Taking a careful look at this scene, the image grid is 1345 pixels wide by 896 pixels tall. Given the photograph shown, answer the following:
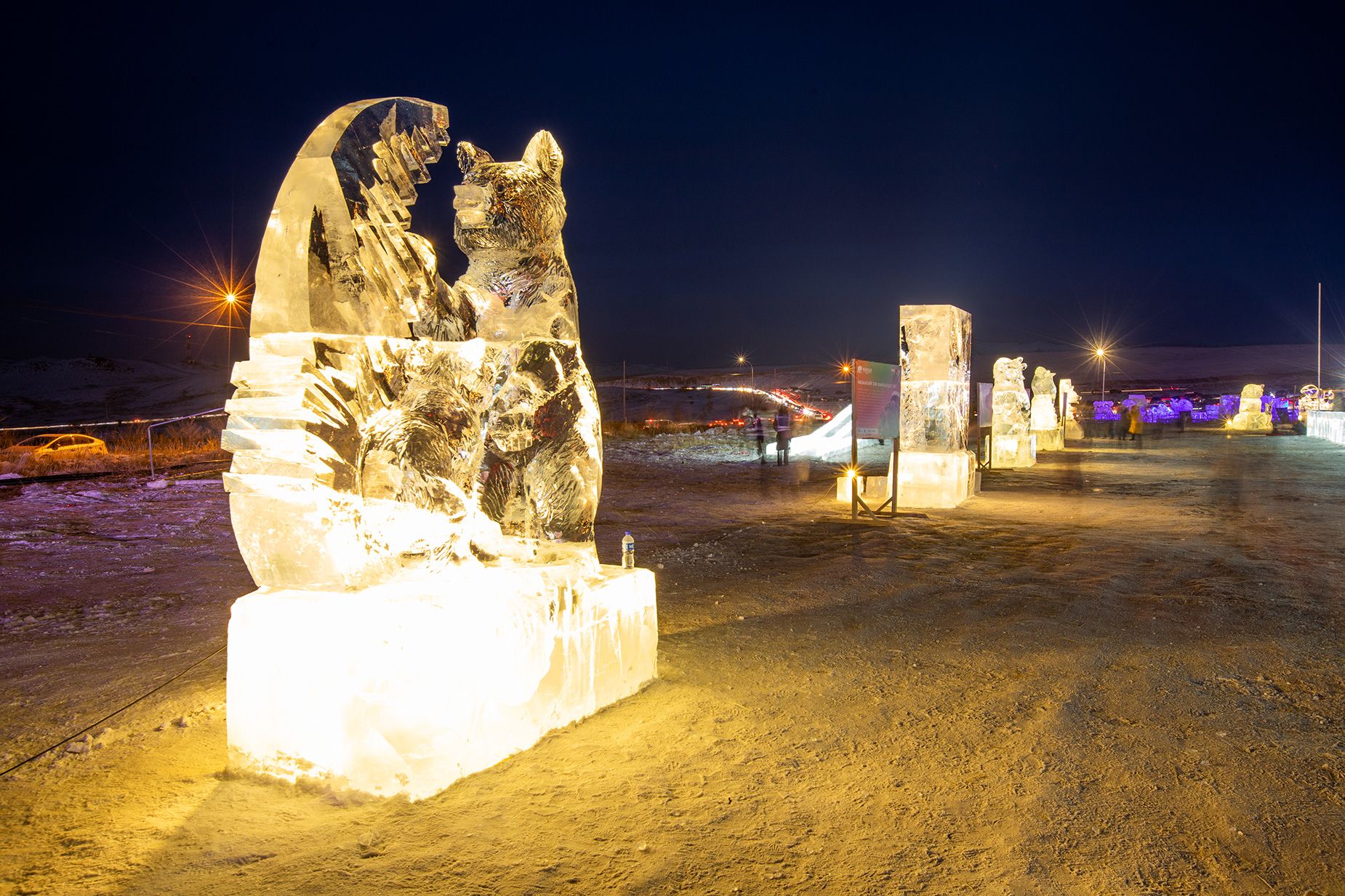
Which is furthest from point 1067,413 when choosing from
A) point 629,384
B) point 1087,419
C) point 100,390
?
point 100,390

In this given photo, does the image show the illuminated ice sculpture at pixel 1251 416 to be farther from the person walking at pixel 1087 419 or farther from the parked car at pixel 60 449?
the parked car at pixel 60 449

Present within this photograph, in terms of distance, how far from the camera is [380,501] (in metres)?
3.07

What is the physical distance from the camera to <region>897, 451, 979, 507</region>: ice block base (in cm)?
1170

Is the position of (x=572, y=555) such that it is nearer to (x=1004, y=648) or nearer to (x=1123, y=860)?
(x=1123, y=860)

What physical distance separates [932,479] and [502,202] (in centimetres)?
924

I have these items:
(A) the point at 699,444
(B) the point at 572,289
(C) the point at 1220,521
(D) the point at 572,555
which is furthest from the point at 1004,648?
(A) the point at 699,444

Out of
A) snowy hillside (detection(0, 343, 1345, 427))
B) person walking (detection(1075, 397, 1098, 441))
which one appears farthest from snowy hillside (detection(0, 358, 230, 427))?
person walking (detection(1075, 397, 1098, 441))

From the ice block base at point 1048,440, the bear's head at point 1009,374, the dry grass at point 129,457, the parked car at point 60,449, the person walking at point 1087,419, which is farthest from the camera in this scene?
the person walking at point 1087,419

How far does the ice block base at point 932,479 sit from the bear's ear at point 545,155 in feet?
28.1

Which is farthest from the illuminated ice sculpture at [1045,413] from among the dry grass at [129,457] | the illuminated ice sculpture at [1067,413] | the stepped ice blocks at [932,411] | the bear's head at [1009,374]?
the dry grass at [129,457]

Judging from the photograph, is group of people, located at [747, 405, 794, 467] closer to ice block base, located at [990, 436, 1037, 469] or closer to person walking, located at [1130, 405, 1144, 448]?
ice block base, located at [990, 436, 1037, 469]

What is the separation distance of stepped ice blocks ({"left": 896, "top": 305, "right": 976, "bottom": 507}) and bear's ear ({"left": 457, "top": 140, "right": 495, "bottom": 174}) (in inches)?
354

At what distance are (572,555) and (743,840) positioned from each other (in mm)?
1590

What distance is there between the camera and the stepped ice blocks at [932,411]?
11.8 meters
